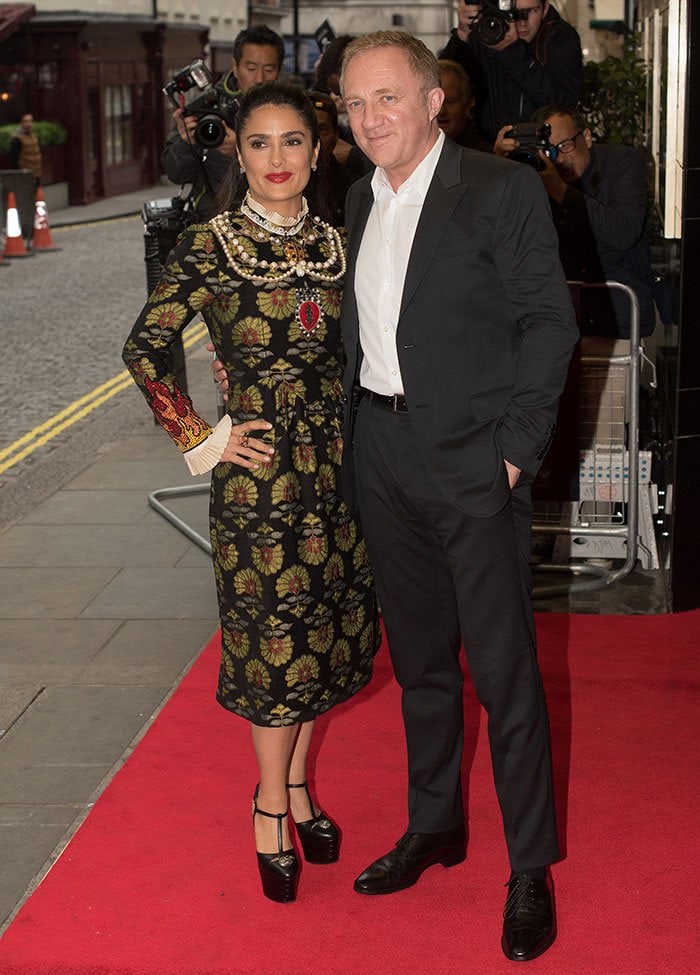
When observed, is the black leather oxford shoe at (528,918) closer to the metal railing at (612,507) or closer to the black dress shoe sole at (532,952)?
the black dress shoe sole at (532,952)

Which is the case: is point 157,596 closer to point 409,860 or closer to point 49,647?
point 49,647

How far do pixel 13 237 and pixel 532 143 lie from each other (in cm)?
1537

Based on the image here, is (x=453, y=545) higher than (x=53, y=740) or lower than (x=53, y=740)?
higher

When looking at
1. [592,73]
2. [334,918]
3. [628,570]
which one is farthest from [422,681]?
[592,73]

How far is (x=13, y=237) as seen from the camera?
68.1ft

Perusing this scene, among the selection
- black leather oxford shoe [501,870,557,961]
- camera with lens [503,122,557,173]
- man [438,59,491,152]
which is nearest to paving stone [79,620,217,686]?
black leather oxford shoe [501,870,557,961]

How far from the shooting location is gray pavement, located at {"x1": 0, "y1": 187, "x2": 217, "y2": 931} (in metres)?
4.62

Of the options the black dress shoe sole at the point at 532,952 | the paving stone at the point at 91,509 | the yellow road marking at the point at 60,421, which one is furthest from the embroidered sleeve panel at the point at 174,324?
the yellow road marking at the point at 60,421

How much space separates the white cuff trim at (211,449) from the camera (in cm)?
380

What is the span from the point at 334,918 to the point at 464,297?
1.69 m

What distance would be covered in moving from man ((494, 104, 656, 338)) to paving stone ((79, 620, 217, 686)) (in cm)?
243

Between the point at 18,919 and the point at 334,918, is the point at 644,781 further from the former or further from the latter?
the point at 18,919

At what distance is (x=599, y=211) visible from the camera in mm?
6910

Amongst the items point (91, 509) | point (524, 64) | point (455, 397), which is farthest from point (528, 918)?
point (524, 64)
